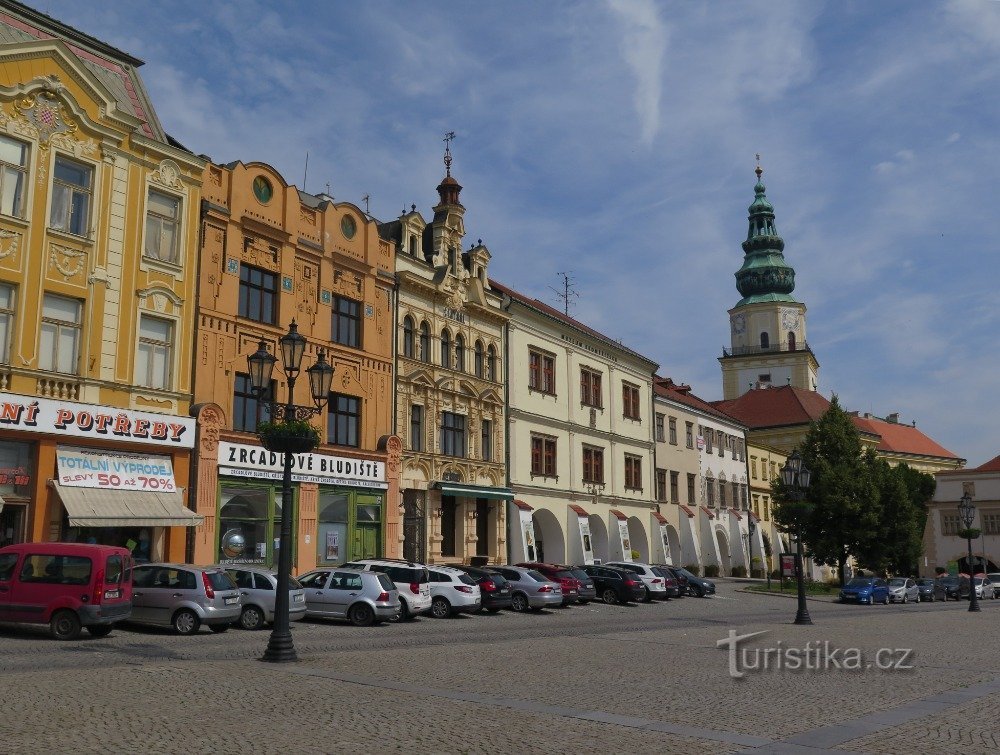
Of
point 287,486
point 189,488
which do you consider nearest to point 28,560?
point 287,486

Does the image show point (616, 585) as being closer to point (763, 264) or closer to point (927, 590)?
point (927, 590)

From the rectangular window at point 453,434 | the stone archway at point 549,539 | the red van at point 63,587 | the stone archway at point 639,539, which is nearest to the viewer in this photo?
the red van at point 63,587

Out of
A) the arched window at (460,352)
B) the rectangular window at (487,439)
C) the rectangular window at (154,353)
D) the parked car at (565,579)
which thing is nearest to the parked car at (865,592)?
the parked car at (565,579)

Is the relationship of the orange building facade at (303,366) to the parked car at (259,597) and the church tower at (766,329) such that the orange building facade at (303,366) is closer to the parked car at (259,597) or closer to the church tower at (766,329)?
the parked car at (259,597)

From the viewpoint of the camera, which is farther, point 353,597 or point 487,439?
point 487,439

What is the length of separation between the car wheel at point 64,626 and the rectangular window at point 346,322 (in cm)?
1775

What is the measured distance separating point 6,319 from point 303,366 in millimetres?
10211

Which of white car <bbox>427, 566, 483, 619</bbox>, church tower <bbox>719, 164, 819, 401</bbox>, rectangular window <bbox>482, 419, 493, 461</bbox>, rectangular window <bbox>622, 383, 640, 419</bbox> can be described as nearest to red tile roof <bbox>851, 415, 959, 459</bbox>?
church tower <bbox>719, 164, 819, 401</bbox>

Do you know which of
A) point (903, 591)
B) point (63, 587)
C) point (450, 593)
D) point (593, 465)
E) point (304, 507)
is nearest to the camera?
point (63, 587)

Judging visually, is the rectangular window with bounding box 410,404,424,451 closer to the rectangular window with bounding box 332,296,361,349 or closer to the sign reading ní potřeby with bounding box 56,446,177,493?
the rectangular window with bounding box 332,296,361,349

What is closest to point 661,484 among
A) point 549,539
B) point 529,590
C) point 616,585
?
point 549,539

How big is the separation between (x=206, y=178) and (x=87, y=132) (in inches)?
167

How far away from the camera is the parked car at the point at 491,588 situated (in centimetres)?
3159

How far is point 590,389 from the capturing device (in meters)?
52.7
